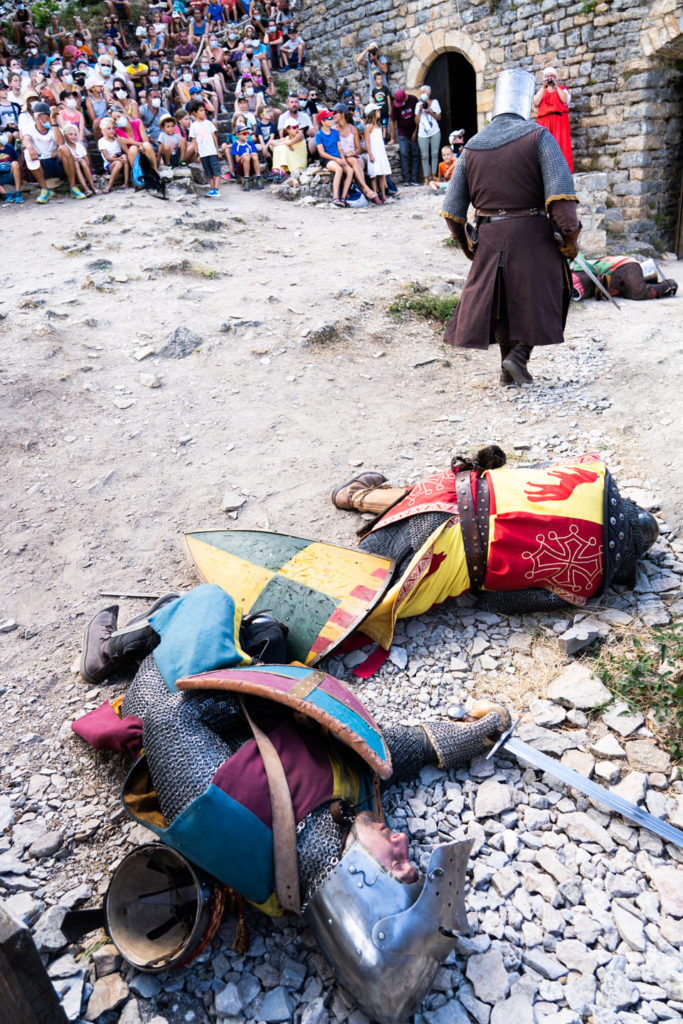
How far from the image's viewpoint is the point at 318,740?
176 centimetres

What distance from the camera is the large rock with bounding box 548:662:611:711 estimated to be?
216cm

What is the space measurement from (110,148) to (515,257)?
6.70 m

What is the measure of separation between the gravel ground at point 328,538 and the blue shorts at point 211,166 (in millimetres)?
3048

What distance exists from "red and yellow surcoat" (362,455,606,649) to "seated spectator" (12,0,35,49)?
44.1 ft

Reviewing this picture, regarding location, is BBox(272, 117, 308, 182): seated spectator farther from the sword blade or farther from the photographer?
the sword blade

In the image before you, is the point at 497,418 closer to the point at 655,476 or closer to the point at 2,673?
the point at 655,476

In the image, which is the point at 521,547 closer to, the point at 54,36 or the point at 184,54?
the point at 184,54

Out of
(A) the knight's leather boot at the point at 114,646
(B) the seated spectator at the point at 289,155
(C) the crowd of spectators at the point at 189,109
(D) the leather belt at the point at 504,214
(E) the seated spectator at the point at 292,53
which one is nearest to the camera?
(A) the knight's leather boot at the point at 114,646

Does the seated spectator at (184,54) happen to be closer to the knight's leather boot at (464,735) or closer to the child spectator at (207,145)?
the child spectator at (207,145)

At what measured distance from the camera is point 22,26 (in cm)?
1182

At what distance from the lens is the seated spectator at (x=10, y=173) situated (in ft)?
27.4

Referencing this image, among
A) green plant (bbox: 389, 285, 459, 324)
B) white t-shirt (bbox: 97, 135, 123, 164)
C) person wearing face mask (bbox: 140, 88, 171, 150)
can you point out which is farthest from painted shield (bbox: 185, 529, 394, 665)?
person wearing face mask (bbox: 140, 88, 171, 150)

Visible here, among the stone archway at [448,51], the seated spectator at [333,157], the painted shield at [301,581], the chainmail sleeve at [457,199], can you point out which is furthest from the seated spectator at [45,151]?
the painted shield at [301,581]

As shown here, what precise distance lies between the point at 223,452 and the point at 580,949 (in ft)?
9.49
